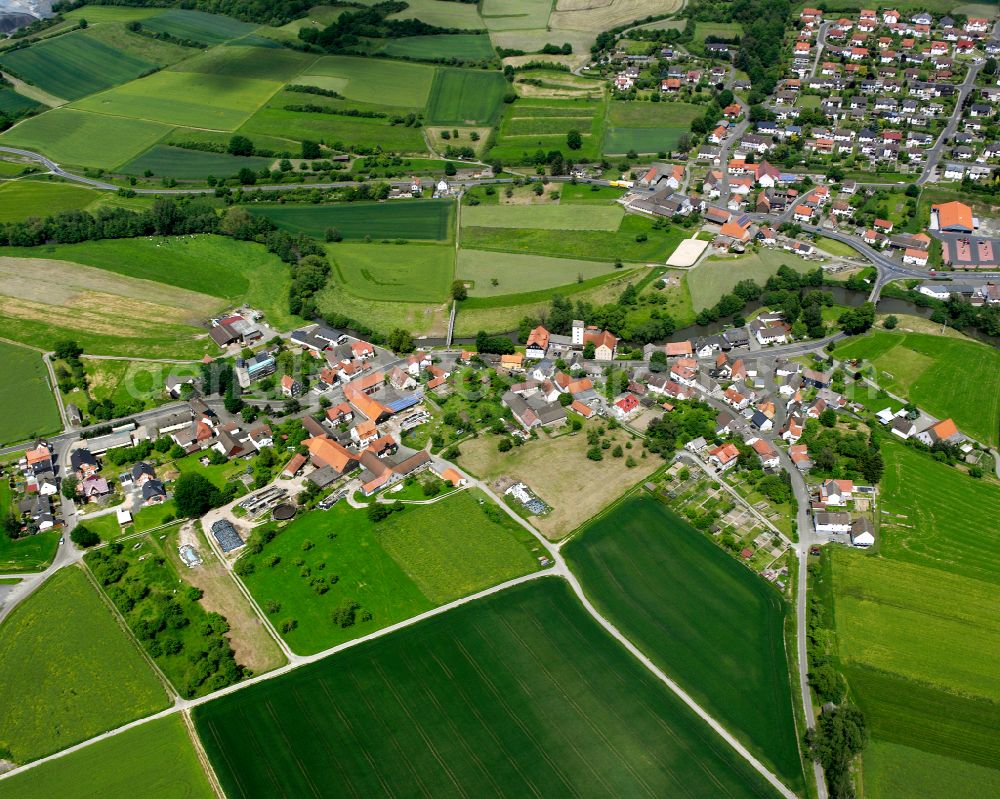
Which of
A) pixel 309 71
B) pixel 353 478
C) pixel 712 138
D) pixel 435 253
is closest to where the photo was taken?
pixel 353 478

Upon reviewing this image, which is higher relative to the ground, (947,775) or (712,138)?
(712,138)

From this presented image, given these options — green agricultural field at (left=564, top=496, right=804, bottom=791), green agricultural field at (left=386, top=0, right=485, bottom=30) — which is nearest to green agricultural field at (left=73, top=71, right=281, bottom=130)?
green agricultural field at (left=386, top=0, right=485, bottom=30)

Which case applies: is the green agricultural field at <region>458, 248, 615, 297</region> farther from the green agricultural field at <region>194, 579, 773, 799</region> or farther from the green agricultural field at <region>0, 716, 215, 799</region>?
the green agricultural field at <region>0, 716, 215, 799</region>

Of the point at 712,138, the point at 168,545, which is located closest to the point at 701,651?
the point at 168,545

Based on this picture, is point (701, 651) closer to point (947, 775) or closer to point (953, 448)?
point (947, 775)

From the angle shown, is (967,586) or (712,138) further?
(712,138)

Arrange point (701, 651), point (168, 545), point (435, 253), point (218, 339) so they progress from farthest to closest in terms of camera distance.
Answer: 1. point (435, 253)
2. point (218, 339)
3. point (168, 545)
4. point (701, 651)

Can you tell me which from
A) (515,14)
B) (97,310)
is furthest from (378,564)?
(515,14)
